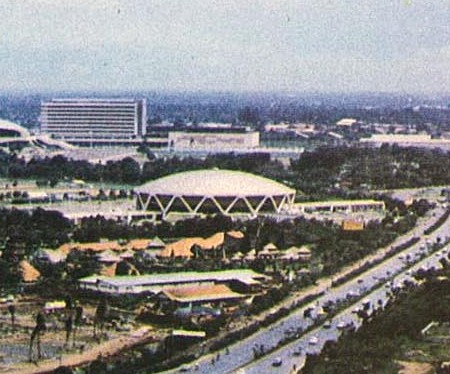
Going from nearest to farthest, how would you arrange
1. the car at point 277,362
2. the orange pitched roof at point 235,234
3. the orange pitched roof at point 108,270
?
1. the car at point 277,362
2. the orange pitched roof at point 108,270
3. the orange pitched roof at point 235,234

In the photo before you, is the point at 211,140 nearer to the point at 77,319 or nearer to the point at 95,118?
the point at 95,118

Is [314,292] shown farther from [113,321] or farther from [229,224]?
[229,224]

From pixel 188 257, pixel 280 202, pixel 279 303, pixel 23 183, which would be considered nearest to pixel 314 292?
pixel 279 303

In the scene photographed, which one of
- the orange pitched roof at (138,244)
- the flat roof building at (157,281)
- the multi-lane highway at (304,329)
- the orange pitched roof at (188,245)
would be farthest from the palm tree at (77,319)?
the orange pitched roof at (138,244)

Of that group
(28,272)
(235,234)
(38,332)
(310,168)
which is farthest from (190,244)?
(310,168)

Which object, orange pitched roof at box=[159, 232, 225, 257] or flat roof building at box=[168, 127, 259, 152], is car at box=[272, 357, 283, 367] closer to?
orange pitched roof at box=[159, 232, 225, 257]

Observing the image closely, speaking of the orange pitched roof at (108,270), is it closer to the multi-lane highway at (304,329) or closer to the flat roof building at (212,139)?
the multi-lane highway at (304,329)
